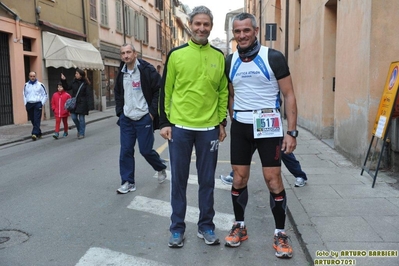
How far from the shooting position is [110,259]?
11.5 feet

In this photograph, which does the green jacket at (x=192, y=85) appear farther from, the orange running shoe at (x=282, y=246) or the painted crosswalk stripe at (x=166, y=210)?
the painted crosswalk stripe at (x=166, y=210)

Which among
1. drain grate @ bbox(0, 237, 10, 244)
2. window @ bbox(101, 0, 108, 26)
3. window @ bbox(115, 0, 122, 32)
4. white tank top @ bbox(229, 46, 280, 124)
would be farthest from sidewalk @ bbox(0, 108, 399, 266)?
window @ bbox(115, 0, 122, 32)

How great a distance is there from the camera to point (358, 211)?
14.5 feet

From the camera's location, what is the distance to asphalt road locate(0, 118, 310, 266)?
140 inches

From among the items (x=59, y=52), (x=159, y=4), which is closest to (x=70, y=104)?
(x=59, y=52)

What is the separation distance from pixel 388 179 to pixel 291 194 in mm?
1610

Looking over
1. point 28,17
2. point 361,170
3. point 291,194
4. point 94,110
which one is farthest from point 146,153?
point 94,110

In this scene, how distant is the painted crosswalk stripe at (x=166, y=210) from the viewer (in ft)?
14.5

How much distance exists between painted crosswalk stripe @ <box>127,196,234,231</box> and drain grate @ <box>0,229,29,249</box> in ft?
4.19

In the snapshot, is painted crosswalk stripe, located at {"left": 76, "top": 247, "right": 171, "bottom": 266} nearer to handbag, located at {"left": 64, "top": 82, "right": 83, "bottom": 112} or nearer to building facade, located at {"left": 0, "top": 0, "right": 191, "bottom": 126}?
handbag, located at {"left": 64, "top": 82, "right": 83, "bottom": 112}

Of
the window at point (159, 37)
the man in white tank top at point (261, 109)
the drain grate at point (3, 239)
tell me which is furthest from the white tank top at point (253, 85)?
the window at point (159, 37)

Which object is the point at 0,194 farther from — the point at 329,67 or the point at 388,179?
the point at 329,67

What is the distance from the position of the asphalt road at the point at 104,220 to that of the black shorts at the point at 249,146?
0.81 m

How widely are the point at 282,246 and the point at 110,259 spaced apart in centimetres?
146
